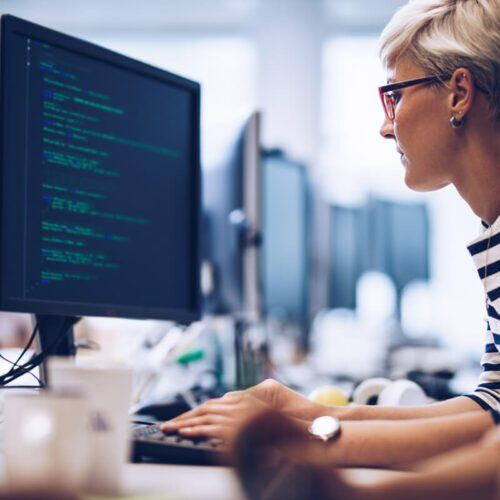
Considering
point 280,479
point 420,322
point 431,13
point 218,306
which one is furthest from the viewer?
point 420,322

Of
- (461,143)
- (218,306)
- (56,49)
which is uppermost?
(56,49)

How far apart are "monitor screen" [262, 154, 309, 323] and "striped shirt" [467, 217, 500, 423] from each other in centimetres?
119

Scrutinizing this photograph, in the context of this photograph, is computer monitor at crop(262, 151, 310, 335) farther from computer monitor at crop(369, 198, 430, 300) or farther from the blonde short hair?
the blonde short hair

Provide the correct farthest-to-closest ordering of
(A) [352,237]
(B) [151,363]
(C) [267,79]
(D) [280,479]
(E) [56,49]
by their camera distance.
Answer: (C) [267,79]
(A) [352,237]
(B) [151,363]
(E) [56,49]
(D) [280,479]

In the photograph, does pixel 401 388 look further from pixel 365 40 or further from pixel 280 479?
pixel 365 40

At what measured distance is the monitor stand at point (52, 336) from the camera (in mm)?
1196

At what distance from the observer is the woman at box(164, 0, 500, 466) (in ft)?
3.84

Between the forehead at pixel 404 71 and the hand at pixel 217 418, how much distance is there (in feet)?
2.02

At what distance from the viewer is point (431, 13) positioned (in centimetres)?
128

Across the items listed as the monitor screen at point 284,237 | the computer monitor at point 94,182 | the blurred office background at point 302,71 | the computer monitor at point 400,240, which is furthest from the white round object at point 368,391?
the blurred office background at point 302,71

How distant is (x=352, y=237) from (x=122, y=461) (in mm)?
2843

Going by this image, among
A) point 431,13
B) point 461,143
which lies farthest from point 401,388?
point 431,13

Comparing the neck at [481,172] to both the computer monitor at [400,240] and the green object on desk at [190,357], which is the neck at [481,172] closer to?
the green object on desk at [190,357]

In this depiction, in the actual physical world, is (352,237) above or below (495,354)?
above
